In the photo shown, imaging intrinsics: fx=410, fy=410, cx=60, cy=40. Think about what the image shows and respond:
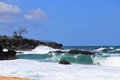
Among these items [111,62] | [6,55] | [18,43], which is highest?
[18,43]

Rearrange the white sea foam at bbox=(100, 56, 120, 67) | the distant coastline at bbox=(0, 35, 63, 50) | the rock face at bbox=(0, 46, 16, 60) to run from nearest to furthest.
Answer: the rock face at bbox=(0, 46, 16, 60) → the white sea foam at bbox=(100, 56, 120, 67) → the distant coastline at bbox=(0, 35, 63, 50)

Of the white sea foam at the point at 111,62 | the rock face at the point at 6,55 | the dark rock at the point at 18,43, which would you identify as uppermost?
the dark rock at the point at 18,43

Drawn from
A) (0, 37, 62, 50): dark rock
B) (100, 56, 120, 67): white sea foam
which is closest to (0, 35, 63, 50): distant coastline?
(0, 37, 62, 50): dark rock

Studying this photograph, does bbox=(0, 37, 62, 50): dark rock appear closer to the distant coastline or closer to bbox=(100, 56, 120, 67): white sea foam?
the distant coastline

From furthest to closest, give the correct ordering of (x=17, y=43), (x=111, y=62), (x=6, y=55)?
(x=17, y=43), (x=111, y=62), (x=6, y=55)

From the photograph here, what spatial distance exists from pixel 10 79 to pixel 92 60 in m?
28.2

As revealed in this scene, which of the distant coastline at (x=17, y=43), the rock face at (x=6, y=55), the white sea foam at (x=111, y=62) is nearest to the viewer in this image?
the rock face at (x=6, y=55)

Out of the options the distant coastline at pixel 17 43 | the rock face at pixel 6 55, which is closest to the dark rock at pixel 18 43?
the distant coastline at pixel 17 43

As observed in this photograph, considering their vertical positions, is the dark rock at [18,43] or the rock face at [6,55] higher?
the dark rock at [18,43]

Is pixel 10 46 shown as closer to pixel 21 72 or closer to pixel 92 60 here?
pixel 92 60

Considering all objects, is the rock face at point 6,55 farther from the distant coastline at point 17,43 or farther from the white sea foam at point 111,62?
the distant coastline at point 17,43

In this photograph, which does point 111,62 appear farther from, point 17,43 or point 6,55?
point 17,43

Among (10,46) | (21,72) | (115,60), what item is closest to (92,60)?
(115,60)

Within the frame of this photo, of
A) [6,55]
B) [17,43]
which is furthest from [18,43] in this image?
[6,55]
